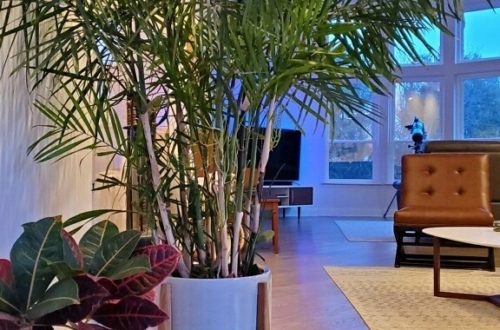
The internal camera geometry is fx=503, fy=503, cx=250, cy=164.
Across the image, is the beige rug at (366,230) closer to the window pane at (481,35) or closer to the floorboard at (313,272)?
the floorboard at (313,272)

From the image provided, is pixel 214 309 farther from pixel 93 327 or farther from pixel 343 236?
pixel 343 236

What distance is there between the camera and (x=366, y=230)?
6414 millimetres

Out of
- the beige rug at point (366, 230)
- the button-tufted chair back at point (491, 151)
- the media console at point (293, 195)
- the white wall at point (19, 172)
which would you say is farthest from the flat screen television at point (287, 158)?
the white wall at point (19, 172)

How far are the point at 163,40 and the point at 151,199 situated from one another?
439mm

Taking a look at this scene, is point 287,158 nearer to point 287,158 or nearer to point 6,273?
point 287,158

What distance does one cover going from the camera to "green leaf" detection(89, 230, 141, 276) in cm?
86

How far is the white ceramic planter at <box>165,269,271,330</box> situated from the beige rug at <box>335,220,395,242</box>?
14.3ft

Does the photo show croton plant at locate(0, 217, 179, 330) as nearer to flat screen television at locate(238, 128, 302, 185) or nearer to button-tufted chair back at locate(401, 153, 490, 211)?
button-tufted chair back at locate(401, 153, 490, 211)

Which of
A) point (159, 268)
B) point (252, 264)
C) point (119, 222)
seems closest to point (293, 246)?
point (119, 222)

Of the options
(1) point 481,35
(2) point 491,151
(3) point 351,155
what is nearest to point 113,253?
(2) point 491,151

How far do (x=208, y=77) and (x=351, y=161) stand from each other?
7785mm

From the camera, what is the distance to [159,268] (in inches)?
35.4

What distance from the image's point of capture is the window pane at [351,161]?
29.0 ft

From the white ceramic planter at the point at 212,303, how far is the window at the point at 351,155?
7.66 m
